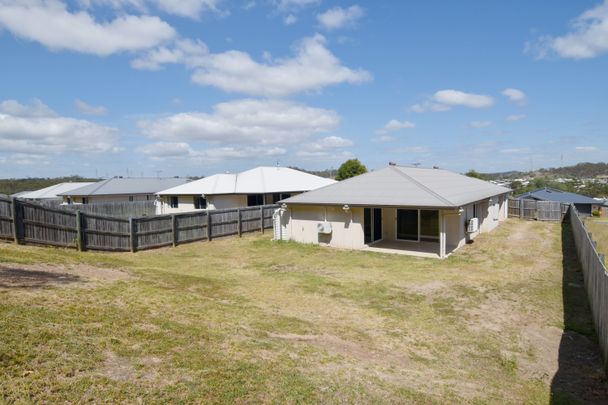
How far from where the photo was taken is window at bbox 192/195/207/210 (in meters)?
29.5

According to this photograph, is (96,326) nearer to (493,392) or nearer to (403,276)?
(493,392)

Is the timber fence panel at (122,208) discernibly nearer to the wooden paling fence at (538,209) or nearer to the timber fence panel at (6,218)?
the timber fence panel at (6,218)

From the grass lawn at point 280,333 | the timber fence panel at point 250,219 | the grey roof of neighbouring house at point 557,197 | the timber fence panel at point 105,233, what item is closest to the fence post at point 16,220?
the grass lawn at point 280,333

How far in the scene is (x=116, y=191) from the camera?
4041 cm

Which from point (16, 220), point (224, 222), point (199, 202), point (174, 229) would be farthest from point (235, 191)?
point (16, 220)

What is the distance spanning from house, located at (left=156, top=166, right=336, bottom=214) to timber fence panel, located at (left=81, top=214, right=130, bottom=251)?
12.2 meters

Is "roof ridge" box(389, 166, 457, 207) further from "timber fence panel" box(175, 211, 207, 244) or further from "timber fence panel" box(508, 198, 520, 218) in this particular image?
"timber fence panel" box(508, 198, 520, 218)

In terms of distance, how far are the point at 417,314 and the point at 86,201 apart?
39595 millimetres

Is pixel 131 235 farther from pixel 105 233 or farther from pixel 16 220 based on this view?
pixel 16 220

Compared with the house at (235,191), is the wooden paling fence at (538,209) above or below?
below

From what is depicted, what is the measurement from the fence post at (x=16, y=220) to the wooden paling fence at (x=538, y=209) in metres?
32.1

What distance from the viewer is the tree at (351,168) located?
51.1 metres

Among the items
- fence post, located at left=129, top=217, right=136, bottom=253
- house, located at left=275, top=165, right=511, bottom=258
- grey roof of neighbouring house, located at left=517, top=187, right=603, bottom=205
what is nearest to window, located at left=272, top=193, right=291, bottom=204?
house, located at left=275, top=165, right=511, bottom=258

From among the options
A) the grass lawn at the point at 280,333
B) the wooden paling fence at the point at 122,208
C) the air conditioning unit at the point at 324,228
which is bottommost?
the grass lawn at the point at 280,333
